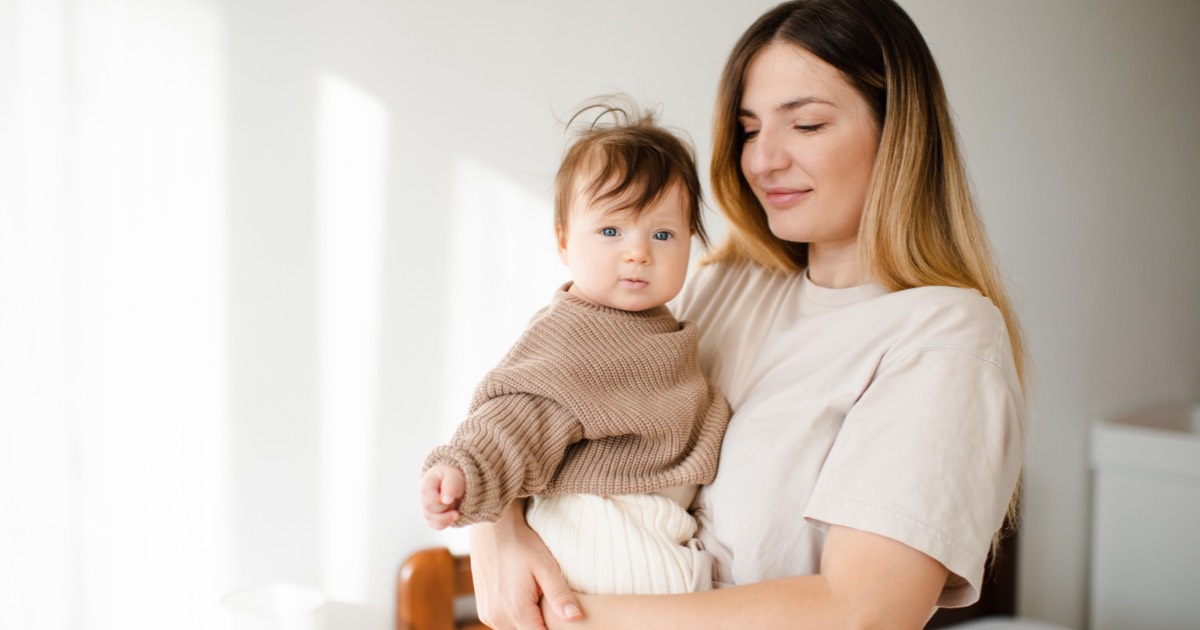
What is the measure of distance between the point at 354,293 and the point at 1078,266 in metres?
2.69

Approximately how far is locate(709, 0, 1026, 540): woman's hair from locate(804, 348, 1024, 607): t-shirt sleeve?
0.19 m

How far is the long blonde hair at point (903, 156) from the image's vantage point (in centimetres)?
124

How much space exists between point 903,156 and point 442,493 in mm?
735

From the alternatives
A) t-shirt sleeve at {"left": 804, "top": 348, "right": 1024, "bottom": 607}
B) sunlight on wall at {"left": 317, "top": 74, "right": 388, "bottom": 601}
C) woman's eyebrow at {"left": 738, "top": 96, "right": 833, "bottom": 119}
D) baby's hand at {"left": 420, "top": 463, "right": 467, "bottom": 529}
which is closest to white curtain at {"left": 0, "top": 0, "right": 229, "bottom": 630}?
sunlight on wall at {"left": 317, "top": 74, "right": 388, "bottom": 601}

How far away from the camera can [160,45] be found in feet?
5.63

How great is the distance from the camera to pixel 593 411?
1134mm

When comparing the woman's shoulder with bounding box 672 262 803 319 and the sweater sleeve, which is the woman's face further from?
the sweater sleeve

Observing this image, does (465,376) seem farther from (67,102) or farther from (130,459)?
(67,102)

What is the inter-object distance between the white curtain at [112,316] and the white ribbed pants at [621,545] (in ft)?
3.04

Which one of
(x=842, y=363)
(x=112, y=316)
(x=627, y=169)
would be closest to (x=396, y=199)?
(x=112, y=316)

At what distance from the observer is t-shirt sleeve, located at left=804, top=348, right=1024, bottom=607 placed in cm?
101

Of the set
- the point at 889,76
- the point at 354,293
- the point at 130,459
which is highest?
the point at 889,76

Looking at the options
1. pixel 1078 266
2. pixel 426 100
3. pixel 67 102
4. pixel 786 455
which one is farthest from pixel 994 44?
pixel 67 102

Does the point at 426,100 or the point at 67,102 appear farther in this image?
the point at 426,100
